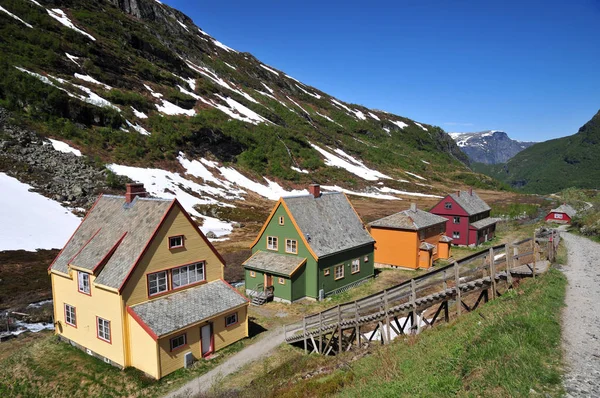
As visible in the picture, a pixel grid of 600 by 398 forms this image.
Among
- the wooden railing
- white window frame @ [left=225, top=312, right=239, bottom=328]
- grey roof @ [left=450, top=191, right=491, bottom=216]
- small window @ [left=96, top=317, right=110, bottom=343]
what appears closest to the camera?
the wooden railing

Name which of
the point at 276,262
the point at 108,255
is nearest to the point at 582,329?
the point at 108,255

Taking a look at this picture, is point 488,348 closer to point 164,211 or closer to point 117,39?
point 164,211

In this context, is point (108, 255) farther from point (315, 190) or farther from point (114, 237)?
point (315, 190)

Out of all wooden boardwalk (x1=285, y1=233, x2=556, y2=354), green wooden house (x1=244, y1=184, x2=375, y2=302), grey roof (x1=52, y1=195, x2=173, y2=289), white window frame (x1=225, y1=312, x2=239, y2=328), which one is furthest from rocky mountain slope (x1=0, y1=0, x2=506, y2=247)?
wooden boardwalk (x1=285, y1=233, x2=556, y2=354)

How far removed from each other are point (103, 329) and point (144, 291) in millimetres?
3286

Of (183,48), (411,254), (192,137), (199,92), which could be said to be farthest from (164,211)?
(183,48)

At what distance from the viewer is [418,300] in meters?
18.3

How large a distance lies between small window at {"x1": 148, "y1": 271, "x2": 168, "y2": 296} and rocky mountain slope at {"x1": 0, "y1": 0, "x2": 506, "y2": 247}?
38.2m

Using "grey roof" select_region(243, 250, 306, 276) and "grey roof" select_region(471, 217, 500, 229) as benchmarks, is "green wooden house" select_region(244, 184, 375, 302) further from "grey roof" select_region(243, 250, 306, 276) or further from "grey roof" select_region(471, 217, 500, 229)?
"grey roof" select_region(471, 217, 500, 229)

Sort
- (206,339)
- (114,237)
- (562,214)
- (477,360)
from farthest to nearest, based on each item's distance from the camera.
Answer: (562,214)
(114,237)
(206,339)
(477,360)

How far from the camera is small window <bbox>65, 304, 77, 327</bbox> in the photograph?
23180 mm

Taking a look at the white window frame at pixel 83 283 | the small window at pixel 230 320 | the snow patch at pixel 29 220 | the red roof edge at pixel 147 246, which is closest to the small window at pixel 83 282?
the white window frame at pixel 83 283

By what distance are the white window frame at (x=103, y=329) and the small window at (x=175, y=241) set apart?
5304mm

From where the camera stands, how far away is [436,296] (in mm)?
17984
